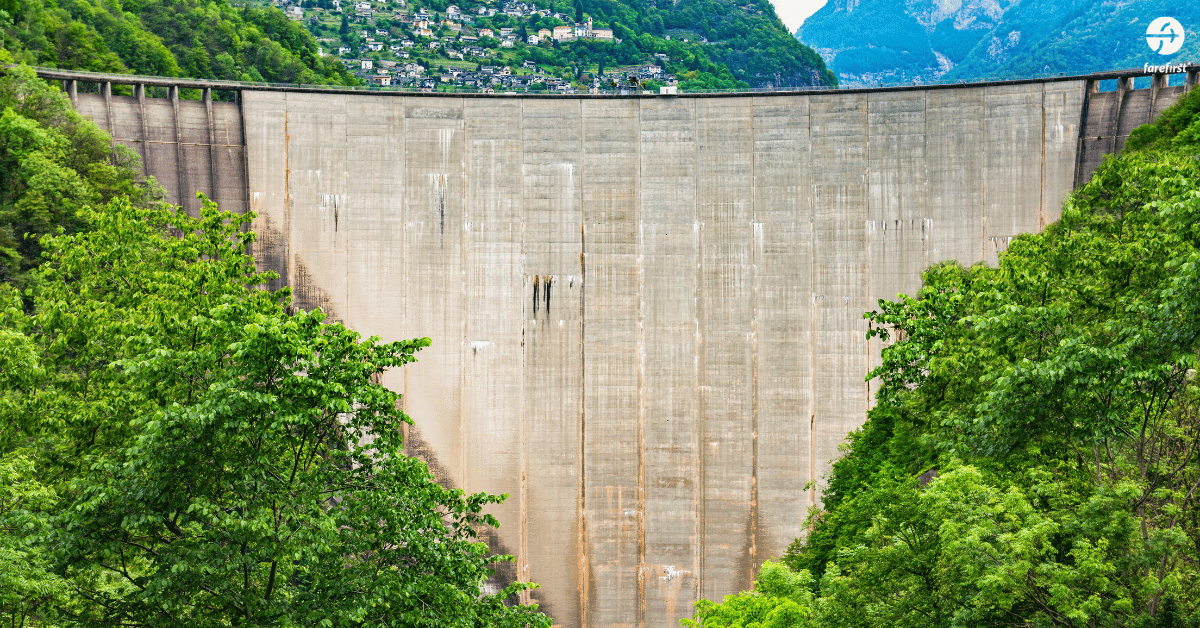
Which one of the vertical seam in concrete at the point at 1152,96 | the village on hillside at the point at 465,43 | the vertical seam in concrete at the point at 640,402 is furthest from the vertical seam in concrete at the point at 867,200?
the village on hillside at the point at 465,43

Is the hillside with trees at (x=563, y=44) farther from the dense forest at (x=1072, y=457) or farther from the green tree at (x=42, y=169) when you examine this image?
the dense forest at (x=1072, y=457)

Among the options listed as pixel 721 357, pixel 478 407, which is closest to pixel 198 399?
pixel 478 407

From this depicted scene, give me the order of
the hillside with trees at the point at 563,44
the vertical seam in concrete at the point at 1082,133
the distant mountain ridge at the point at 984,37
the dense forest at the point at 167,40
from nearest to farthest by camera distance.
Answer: the vertical seam in concrete at the point at 1082,133 < the dense forest at the point at 167,40 < the hillside with trees at the point at 563,44 < the distant mountain ridge at the point at 984,37

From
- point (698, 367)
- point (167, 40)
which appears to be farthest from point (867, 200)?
point (167, 40)

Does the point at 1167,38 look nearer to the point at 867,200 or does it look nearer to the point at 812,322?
the point at 867,200

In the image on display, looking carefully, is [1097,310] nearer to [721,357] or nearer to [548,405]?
[721,357]
